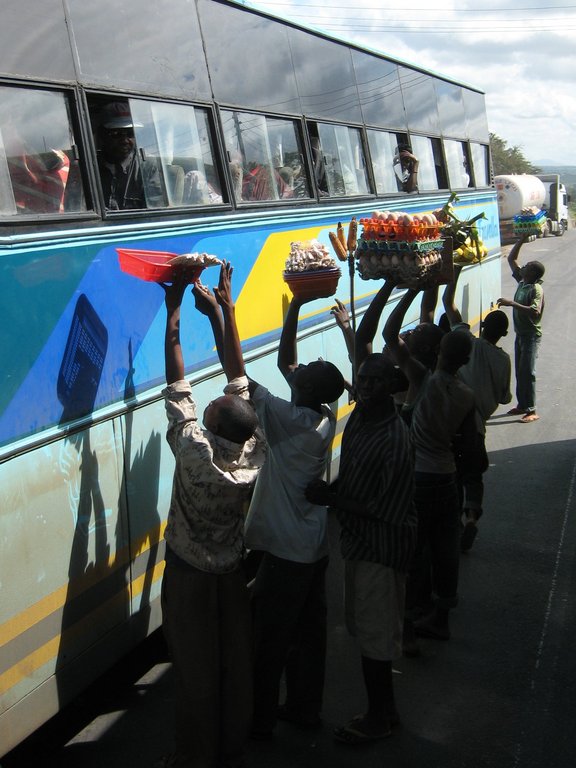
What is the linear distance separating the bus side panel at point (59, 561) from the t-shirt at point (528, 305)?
21.5ft

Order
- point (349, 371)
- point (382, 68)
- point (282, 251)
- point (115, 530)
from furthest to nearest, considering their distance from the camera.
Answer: point (382, 68) < point (349, 371) < point (282, 251) < point (115, 530)

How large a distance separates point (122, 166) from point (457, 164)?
743 cm

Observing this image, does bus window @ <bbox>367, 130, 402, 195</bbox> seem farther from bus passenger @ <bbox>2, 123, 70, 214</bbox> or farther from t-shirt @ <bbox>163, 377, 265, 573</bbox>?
t-shirt @ <bbox>163, 377, 265, 573</bbox>

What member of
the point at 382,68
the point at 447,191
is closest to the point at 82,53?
the point at 382,68

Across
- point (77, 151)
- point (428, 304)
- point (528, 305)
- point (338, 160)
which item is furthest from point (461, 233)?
point (528, 305)

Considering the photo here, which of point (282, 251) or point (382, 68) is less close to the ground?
point (382, 68)

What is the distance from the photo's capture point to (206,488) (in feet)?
11.5

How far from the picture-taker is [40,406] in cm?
356

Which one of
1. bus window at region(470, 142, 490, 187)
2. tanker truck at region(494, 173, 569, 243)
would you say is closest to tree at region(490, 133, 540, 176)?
tanker truck at region(494, 173, 569, 243)

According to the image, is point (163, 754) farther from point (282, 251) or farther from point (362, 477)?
point (282, 251)

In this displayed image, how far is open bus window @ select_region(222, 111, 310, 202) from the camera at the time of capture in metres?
5.35

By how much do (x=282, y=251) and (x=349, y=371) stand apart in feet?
5.97

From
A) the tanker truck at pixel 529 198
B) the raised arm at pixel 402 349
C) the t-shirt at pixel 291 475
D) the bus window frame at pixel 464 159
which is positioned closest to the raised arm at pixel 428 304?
the raised arm at pixel 402 349

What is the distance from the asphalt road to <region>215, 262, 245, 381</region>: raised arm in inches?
70.8
